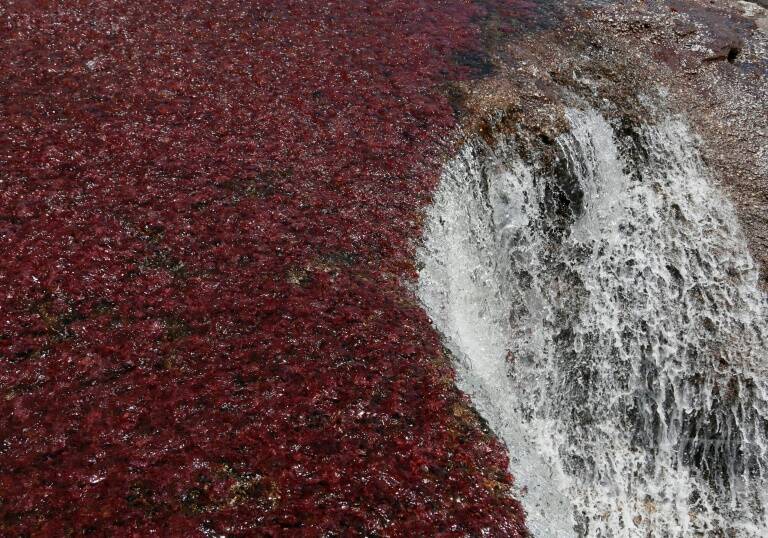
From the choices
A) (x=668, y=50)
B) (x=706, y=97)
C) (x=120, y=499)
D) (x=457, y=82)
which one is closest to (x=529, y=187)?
(x=457, y=82)

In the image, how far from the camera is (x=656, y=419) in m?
7.52

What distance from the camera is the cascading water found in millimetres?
6594

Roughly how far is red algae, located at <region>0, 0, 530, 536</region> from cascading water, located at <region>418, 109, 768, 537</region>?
1.01 metres

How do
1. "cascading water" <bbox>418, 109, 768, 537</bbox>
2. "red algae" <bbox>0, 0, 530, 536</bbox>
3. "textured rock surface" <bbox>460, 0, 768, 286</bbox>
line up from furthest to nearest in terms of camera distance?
"textured rock surface" <bbox>460, 0, 768, 286</bbox> → "cascading water" <bbox>418, 109, 768, 537</bbox> → "red algae" <bbox>0, 0, 530, 536</bbox>

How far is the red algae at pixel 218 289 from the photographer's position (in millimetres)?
4004

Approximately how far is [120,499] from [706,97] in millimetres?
10449

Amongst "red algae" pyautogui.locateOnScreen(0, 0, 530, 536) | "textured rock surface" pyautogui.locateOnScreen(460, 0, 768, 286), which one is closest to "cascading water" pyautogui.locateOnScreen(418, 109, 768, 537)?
"textured rock surface" pyautogui.locateOnScreen(460, 0, 768, 286)

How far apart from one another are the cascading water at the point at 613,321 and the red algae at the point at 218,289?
3.33 ft

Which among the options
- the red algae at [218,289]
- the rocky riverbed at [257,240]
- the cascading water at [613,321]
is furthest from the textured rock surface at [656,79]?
the red algae at [218,289]

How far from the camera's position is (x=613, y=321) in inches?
309

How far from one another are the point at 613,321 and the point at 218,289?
5.25 m

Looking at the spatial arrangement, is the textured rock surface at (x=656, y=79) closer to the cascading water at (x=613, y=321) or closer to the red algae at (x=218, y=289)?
the cascading water at (x=613, y=321)

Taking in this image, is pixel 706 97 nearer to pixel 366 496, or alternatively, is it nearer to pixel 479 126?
pixel 479 126

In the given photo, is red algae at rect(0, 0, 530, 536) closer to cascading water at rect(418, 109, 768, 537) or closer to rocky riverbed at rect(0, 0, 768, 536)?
rocky riverbed at rect(0, 0, 768, 536)
